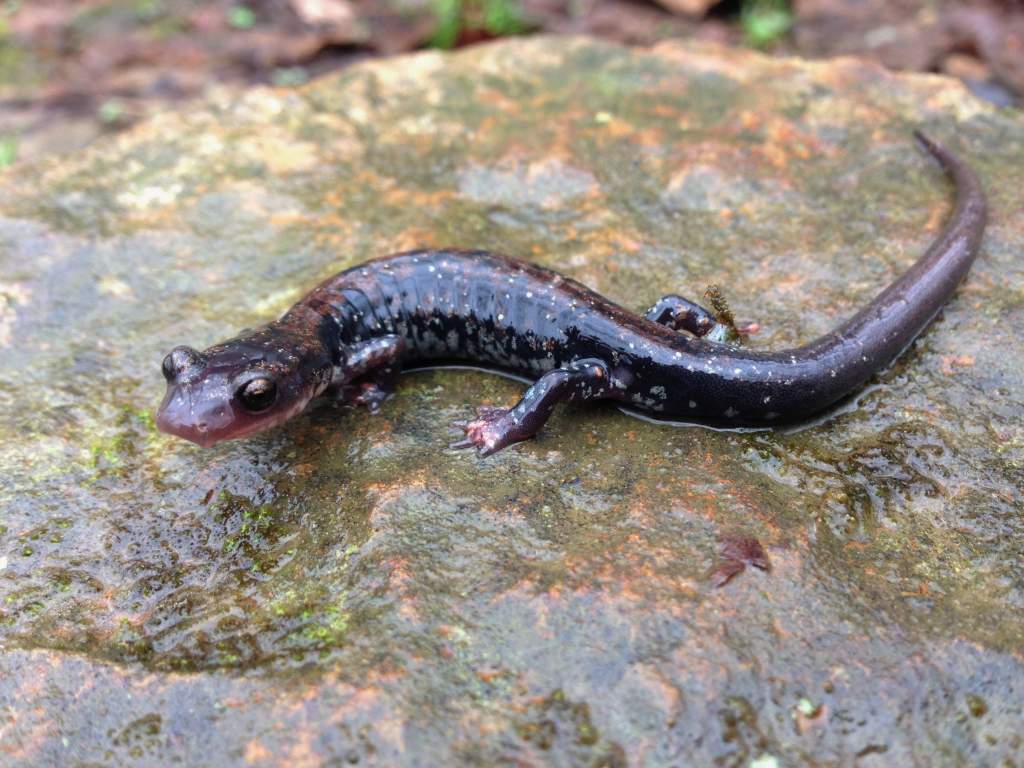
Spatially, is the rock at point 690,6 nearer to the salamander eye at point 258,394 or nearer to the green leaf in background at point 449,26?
the green leaf in background at point 449,26

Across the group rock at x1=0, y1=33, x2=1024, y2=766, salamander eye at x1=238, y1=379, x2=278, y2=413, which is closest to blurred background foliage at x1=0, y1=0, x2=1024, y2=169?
rock at x1=0, y1=33, x2=1024, y2=766

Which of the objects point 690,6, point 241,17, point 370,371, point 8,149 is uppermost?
point 690,6

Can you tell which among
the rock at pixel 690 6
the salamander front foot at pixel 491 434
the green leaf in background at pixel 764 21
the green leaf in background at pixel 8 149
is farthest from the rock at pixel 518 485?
the rock at pixel 690 6

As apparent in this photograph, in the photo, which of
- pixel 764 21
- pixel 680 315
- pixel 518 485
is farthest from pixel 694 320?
pixel 764 21

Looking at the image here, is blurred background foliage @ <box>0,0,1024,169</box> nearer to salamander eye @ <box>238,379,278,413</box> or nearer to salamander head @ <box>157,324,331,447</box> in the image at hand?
salamander head @ <box>157,324,331,447</box>

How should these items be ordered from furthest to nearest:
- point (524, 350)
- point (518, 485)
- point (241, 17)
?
point (241, 17) < point (524, 350) < point (518, 485)

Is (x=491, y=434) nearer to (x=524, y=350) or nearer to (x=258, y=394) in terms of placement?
(x=524, y=350)

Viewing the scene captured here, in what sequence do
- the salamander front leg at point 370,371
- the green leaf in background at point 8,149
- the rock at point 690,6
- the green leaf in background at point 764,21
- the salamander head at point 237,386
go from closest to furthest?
1. the salamander head at point 237,386
2. the salamander front leg at point 370,371
3. the green leaf in background at point 8,149
4. the green leaf in background at point 764,21
5. the rock at point 690,6
